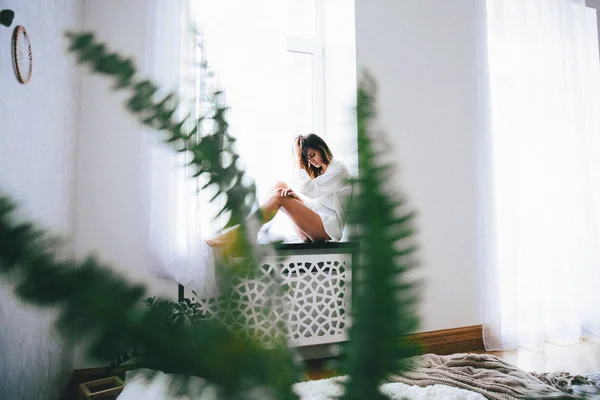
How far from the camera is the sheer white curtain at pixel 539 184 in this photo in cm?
285

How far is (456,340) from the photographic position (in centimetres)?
277

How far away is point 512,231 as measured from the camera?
286 centimetres

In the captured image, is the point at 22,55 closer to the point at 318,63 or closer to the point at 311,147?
the point at 311,147

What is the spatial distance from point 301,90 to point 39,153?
190cm

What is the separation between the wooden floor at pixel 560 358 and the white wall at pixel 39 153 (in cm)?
240

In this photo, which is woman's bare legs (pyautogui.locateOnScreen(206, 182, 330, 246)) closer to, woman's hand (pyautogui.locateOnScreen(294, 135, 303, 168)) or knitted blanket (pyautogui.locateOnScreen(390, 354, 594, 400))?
woman's hand (pyautogui.locateOnScreen(294, 135, 303, 168))

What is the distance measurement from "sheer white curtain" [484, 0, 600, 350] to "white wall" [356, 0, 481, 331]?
0.15 meters

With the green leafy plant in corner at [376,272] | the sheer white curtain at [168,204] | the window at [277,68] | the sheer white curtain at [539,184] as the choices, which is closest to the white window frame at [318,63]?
the window at [277,68]

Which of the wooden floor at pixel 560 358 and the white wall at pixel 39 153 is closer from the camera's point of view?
the white wall at pixel 39 153

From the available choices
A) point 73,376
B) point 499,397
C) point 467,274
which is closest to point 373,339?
point 499,397

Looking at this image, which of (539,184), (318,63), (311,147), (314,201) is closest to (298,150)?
(311,147)

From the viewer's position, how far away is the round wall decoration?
3.90 ft

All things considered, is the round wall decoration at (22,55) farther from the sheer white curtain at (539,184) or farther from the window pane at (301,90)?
the sheer white curtain at (539,184)

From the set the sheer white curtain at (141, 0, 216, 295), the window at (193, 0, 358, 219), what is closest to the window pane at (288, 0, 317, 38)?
the window at (193, 0, 358, 219)
